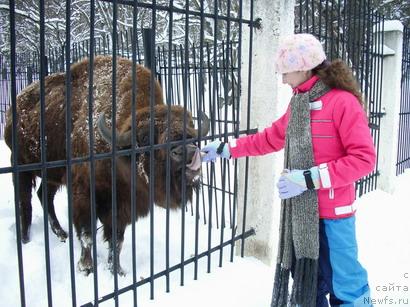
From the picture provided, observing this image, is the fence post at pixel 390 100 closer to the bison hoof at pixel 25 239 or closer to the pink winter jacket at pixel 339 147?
the pink winter jacket at pixel 339 147

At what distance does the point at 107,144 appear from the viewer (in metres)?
4.25

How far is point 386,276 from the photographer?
3.90 metres

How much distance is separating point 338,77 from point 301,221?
3.10 feet

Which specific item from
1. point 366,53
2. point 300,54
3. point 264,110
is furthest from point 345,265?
point 366,53

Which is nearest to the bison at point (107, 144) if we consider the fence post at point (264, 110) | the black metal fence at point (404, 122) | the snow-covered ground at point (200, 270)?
the snow-covered ground at point (200, 270)

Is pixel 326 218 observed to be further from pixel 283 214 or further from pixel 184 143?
pixel 184 143

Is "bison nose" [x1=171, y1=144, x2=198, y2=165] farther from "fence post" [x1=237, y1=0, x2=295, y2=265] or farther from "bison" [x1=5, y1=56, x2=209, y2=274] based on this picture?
"fence post" [x1=237, y1=0, x2=295, y2=265]

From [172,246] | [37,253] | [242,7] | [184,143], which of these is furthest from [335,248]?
[37,253]

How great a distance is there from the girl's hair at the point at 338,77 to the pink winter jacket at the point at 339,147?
38mm

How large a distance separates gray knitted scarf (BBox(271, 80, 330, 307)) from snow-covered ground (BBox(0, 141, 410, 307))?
0.62 m

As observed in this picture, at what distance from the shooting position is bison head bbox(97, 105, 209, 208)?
3.31 meters

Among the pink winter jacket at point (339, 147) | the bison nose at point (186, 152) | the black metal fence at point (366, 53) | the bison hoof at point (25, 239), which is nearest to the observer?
the pink winter jacket at point (339, 147)

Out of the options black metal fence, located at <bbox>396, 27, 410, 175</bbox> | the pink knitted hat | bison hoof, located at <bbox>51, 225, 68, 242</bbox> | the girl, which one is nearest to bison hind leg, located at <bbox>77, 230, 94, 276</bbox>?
bison hoof, located at <bbox>51, 225, 68, 242</bbox>

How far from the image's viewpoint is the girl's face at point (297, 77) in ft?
8.54
